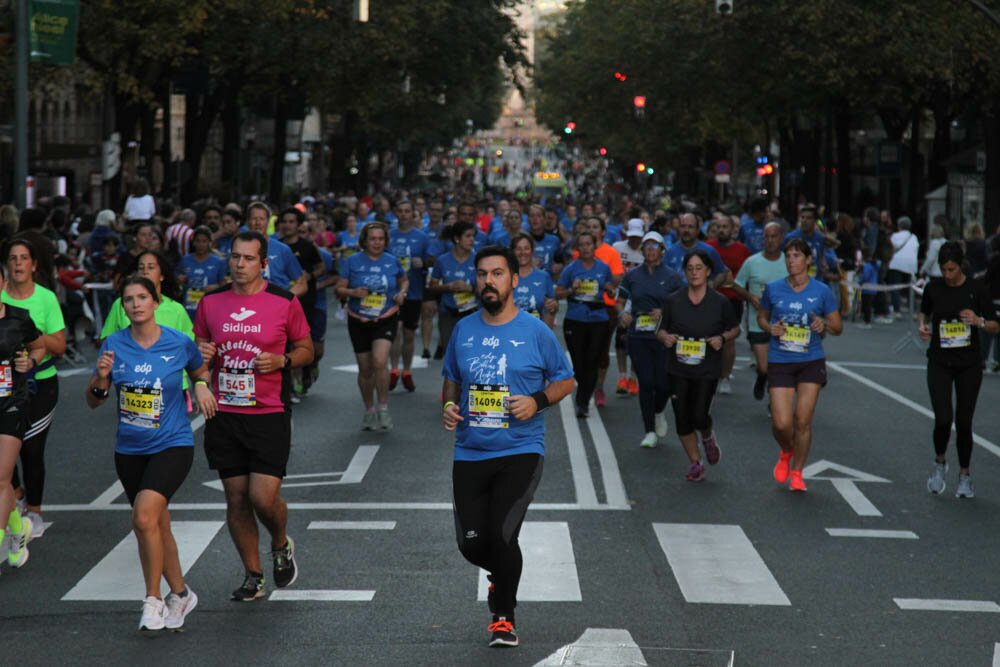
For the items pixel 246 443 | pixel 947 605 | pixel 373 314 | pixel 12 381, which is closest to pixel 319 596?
pixel 246 443

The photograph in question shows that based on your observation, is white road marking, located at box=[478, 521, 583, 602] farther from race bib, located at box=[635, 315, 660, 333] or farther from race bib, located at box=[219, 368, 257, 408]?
race bib, located at box=[635, 315, 660, 333]

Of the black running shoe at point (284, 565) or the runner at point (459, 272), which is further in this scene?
the runner at point (459, 272)

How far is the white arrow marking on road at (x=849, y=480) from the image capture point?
12.4m

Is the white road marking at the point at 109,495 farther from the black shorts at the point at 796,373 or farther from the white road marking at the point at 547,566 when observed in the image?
the black shorts at the point at 796,373

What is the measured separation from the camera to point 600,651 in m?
8.00

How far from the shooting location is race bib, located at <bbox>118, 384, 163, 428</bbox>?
8.53 m

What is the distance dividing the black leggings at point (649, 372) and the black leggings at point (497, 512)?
7012 mm

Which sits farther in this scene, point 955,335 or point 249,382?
point 955,335

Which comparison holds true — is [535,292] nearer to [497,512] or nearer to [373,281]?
[373,281]

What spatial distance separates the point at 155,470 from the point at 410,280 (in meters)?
12.0

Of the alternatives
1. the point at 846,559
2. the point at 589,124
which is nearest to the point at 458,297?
the point at 846,559

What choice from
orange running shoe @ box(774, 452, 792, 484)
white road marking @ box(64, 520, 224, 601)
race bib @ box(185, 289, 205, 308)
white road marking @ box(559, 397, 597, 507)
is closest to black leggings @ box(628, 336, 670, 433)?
white road marking @ box(559, 397, 597, 507)

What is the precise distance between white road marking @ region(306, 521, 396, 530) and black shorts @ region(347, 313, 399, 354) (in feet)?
16.0

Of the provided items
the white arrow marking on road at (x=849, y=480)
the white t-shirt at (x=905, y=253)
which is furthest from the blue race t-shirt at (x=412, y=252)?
the white t-shirt at (x=905, y=253)
